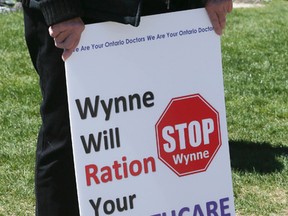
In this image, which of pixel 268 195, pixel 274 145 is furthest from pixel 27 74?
pixel 268 195

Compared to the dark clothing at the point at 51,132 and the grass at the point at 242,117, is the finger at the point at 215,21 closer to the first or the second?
the dark clothing at the point at 51,132

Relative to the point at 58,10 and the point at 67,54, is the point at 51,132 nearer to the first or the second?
the point at 67,54

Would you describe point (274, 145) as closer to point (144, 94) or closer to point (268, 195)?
point (268, 195)

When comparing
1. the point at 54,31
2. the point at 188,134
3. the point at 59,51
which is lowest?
the point at 188,134

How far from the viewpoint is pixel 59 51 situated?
2.65 metres

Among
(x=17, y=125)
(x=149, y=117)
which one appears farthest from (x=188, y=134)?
(x=17, y=125)

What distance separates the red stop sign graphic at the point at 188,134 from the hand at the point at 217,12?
0.25m

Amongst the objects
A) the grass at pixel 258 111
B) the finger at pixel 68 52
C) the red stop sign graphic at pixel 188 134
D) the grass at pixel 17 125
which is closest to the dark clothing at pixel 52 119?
the finger at pixel 68 52

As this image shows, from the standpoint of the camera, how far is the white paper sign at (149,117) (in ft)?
8.21

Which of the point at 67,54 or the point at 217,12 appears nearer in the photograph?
the point at 67,54

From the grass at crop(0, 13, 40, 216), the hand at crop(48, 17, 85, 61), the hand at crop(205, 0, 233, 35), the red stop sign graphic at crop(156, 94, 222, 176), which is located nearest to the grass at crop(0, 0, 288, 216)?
the grass at crop(0, 13, 40, 216)

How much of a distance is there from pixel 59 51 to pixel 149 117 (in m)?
0.40

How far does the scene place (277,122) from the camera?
506 centimetres

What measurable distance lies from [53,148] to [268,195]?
153 centimetres
